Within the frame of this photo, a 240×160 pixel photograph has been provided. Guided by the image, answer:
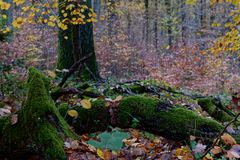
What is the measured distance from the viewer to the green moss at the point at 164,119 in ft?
10.6

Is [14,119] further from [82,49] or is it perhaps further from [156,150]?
[82,49]

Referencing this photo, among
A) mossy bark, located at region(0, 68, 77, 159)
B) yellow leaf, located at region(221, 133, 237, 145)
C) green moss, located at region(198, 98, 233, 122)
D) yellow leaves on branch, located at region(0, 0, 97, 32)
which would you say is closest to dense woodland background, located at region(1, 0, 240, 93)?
yellow leaves on branch, located at region(0, 0, 97, 32)

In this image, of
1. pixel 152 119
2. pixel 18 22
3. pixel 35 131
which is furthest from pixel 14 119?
pixel 18 22

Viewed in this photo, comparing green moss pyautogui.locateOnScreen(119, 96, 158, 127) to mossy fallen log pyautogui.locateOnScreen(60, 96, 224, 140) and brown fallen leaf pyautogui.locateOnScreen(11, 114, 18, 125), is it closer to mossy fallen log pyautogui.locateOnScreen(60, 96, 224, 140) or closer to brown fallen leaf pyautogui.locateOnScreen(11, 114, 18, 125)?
mossy fallen log pyautogui.locateOnScreen(60, 96, 224, 140)

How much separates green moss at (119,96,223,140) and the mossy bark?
809 millimetres

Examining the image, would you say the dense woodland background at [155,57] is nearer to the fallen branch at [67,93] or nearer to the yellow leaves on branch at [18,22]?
the yellow leaves on branch at [18,22]

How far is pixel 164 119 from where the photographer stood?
10.8 feet

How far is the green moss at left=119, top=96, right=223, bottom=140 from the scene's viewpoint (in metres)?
3.25

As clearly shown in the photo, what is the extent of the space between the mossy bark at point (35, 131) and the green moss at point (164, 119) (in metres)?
0.81

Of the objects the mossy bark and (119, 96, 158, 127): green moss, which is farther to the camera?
(119, 96, 158, 127): green moss

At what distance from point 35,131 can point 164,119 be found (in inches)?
50.6

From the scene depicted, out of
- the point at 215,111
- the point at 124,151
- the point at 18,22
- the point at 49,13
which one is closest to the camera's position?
the point at 124,151

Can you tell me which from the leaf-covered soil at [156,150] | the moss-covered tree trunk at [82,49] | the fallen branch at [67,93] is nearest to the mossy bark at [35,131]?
the leaf-covered soil at [156,150]

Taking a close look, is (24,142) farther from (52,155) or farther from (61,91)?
(61,91)
